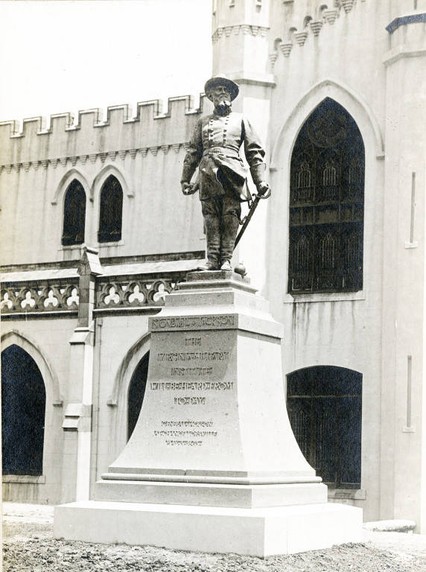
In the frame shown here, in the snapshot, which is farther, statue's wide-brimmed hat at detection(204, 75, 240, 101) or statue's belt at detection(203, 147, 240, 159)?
statue's wide-brimmed hat at detection(204, 75, 240, 101)

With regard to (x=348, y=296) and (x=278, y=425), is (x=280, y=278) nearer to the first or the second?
(x=348, y=296)

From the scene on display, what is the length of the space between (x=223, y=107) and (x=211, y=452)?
3.63 meters

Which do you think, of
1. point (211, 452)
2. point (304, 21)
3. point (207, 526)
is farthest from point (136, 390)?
point (207, 526)

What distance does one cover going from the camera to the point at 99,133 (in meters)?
30.4

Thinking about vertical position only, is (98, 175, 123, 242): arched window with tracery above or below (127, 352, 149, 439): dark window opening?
above

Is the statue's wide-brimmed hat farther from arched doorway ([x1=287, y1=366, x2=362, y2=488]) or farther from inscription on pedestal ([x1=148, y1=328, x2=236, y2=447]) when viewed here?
arched doorway ([x1=287, y1=366, x2=362, y2=488])

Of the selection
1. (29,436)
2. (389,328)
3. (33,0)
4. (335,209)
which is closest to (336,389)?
(389,328)

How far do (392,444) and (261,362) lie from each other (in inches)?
429

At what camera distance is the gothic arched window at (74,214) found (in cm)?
3028

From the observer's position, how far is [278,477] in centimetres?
1100

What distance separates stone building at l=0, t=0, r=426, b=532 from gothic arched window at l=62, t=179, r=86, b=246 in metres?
3.44

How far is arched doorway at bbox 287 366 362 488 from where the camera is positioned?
74.3ft

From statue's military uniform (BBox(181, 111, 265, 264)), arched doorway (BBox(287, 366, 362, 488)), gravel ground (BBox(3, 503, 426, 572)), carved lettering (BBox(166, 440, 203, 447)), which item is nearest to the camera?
gravel ground (BBox(3, 503, 426, 572))

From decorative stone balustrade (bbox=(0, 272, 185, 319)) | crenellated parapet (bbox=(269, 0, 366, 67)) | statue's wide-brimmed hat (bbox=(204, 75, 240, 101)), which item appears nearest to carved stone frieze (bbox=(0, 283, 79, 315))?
decorative stone balustrade (bbox=(0, 272, 185, 319))
